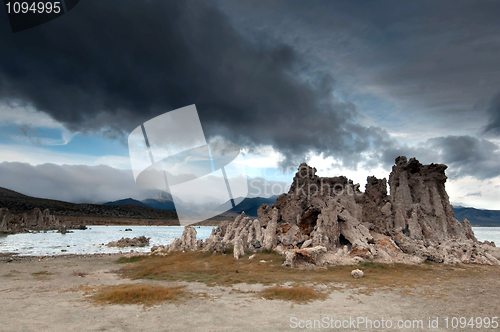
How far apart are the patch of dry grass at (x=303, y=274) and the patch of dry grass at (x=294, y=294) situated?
76.8 inches

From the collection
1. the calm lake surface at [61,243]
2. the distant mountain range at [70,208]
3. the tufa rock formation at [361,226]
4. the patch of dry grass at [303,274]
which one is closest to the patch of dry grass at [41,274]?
the patch of dry grass at [303,274]

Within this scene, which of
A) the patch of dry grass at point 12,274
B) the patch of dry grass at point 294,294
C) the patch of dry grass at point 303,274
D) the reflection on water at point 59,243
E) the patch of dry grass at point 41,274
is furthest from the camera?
the reflection on water at point 59,243

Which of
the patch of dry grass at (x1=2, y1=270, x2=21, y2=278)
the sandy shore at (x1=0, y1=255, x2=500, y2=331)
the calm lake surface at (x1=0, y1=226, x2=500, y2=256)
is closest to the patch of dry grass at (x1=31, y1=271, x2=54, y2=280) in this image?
the patch of dry grass at (x1=2, y1=270, x2=21, y2=278)

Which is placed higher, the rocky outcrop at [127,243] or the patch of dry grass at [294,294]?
the patch of dry grass at [294,294]

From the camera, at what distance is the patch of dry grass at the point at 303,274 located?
13931mm

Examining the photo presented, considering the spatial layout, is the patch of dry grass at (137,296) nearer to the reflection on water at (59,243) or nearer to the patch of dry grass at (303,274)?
the patch of dry grass at (303,274)

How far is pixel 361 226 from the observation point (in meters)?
22.5

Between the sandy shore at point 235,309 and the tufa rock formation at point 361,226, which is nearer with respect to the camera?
the sandy shore at point 235,309

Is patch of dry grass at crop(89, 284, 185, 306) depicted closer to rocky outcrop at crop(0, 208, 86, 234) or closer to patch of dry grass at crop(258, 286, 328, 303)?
patch of dry grass at crop(258, 286, 328, 303)

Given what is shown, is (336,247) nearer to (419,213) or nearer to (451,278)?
(451,278)

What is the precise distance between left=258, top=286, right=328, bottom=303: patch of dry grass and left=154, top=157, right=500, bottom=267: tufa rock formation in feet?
20.8

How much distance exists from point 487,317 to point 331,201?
14.4 metres

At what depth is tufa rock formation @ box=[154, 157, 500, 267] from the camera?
65.7 feet

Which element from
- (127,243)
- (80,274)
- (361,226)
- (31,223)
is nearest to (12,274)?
(80,274)
